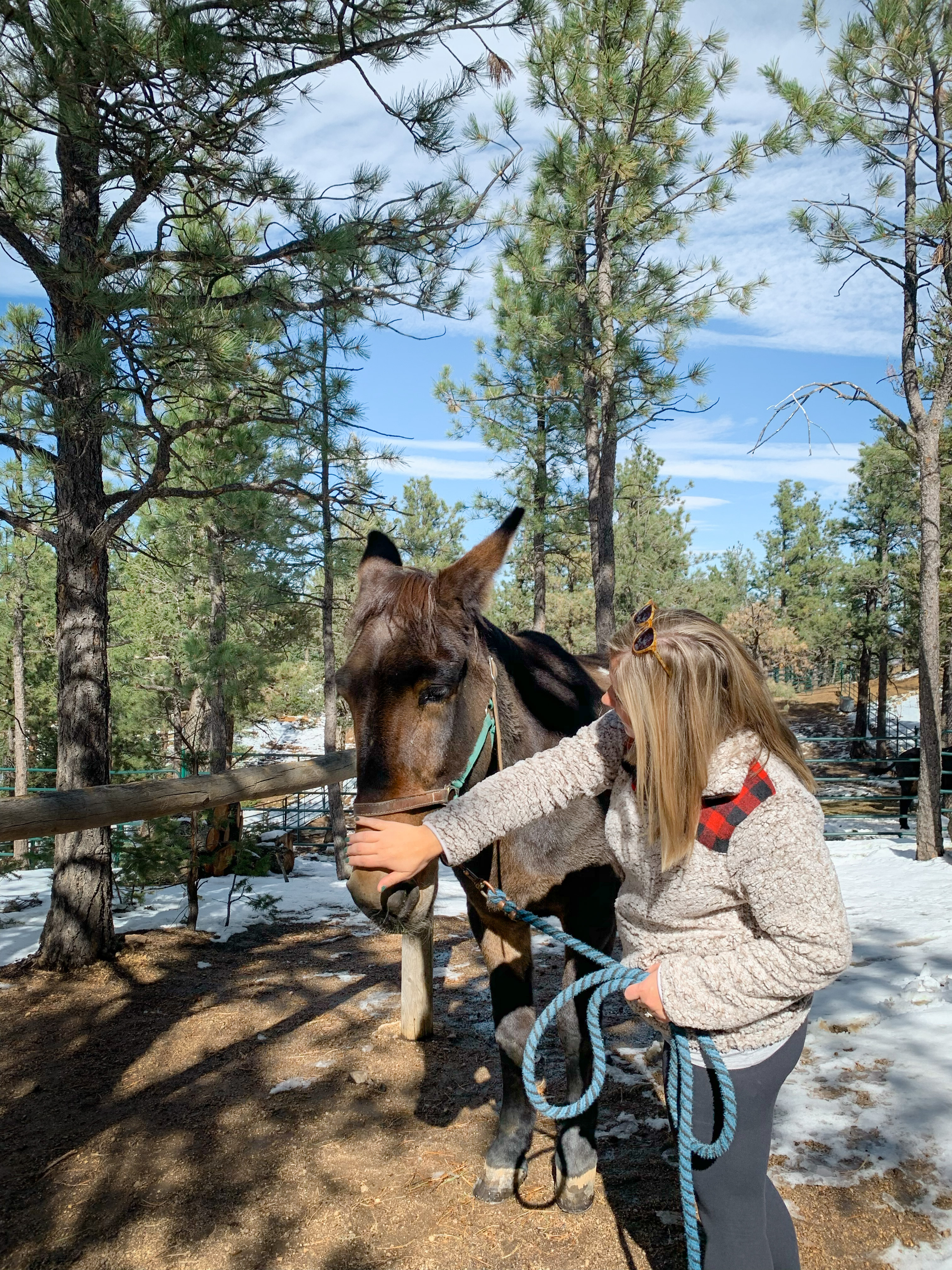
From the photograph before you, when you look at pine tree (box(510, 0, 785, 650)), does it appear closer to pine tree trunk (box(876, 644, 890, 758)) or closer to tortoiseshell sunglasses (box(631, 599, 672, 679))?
tortoiseshell sunglasses (box(631, 599, 672, 679))

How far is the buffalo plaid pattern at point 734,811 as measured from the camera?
149 centimetres

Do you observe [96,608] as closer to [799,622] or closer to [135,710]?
[135,710]

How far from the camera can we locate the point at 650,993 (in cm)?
153

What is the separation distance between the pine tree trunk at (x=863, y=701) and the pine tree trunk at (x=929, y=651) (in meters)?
14.3

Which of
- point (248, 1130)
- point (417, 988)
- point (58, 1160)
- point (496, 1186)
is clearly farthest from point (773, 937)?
point (58, 1160)

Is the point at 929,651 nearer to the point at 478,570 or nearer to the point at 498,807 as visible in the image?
the point at 478,570

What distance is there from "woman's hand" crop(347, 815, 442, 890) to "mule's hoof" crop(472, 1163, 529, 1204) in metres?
1.58

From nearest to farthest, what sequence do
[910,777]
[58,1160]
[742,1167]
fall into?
[742,1167]
[58,1160]
[910,777]

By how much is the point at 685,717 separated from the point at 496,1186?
2.04m

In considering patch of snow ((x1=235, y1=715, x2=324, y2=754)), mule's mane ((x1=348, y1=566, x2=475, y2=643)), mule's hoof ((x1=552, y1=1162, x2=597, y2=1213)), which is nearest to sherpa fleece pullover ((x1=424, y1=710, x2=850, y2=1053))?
mule's mane ((x1=348, y1=566, x2=475, y2=643))

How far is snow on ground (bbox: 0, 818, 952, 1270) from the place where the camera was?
272 centimetres

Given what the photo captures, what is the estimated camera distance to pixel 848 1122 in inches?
115

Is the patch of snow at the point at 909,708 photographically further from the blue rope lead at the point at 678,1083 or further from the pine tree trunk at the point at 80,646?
the blue rope lead at the point at 678,1083

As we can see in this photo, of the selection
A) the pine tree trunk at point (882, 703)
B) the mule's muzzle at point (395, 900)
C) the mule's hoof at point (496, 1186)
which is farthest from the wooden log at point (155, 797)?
the pine tree trunk at point (882, 703)
